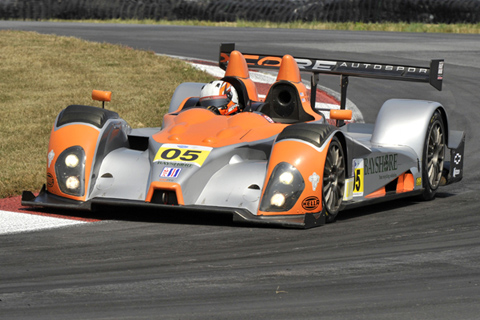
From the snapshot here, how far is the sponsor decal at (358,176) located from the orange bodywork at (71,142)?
8.06 feet

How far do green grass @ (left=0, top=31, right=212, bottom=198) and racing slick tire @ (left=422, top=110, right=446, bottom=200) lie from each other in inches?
164

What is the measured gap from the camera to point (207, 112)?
8680 millimetres

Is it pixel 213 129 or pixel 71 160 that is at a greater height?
pixel 213 129

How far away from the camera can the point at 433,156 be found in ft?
31.9

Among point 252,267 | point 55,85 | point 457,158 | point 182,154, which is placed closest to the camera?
point 252,267

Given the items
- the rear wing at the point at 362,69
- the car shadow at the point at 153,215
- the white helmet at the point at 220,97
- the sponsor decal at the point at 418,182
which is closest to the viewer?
the car shadow at the point at 153,215

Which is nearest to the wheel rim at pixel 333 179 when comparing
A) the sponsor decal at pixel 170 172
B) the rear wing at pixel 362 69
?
the sponsor decal at pixel 170 172

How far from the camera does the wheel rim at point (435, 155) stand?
9.62m

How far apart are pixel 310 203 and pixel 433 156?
267 cm

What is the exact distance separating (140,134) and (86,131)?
104cm

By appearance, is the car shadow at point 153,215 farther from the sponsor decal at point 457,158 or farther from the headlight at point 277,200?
the sponsor decal at point 457,158

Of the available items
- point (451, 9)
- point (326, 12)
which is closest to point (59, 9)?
point (326, 12)

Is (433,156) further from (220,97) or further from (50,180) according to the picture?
(50,180)

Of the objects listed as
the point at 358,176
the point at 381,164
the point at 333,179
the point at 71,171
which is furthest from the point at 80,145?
the point at 381,164
